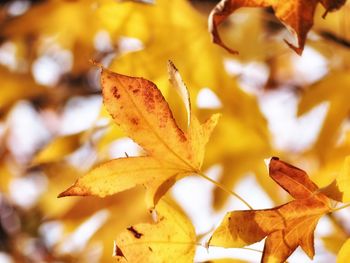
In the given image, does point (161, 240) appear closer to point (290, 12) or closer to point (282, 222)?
point (282, 222)

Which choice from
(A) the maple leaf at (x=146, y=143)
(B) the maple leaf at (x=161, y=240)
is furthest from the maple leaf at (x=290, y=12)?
(B) the maple leaf at (x=161, y=240)

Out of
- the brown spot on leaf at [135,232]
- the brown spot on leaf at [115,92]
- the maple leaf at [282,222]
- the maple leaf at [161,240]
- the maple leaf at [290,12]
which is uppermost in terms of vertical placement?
the maple leaf at [290,12]

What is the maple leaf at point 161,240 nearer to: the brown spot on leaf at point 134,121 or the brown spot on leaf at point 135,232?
the brown spot on leaf at point 135,232

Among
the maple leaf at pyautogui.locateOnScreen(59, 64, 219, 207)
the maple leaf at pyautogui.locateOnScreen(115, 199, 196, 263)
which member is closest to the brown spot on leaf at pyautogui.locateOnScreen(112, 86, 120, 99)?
the maple leaf at pyautogui.locateOnScreen(59, 64, 219, 207)

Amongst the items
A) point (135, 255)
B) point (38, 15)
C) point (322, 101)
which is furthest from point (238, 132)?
point (135, 255)

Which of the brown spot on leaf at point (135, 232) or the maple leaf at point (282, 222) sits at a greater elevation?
the maple leaf at point (282, 222)
